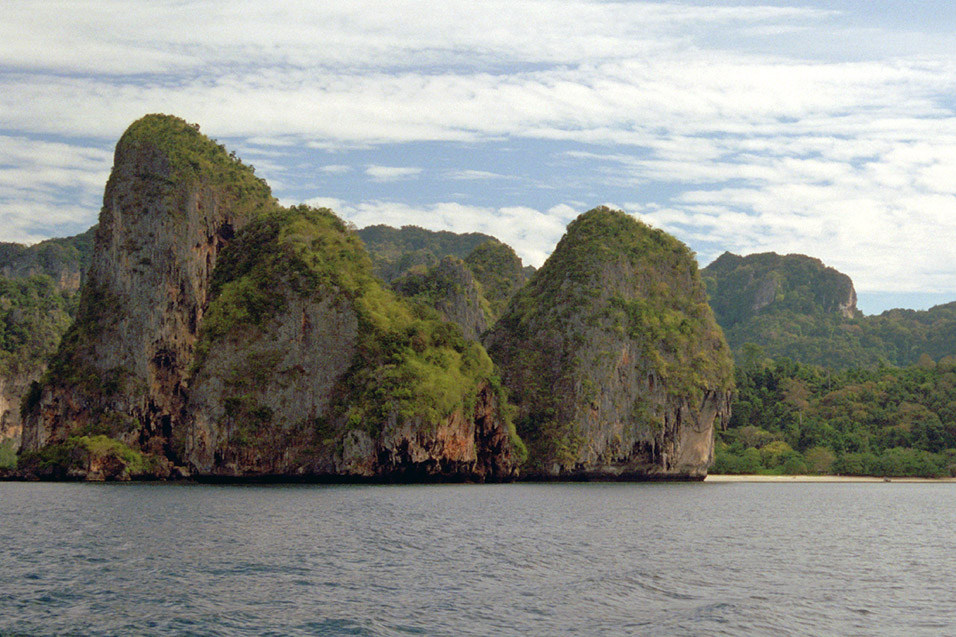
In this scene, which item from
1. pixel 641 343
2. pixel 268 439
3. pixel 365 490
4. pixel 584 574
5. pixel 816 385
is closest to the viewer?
pixel 584 574

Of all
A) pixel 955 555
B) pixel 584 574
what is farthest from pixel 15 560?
pixel 955 555

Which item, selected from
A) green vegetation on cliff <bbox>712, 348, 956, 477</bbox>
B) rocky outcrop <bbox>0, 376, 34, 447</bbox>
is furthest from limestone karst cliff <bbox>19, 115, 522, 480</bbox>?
green vegetation on cliff <bbox>712, 348, 956, 477</bbox>

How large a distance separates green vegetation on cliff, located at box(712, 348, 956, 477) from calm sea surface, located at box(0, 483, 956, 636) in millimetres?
73905

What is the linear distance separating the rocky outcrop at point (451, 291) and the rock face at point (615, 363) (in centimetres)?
1789

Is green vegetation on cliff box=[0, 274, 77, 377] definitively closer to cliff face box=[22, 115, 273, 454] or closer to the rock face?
cliff face box=[22, 115, 273, 454]

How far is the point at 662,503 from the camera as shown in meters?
73.9

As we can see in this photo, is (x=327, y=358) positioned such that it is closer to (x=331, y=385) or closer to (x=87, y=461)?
(x=331, y=385)

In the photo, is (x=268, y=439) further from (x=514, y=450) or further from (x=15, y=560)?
(x=15, y=560)

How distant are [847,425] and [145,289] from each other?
105209mm

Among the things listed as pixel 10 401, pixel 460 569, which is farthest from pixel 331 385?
pixel 10 401

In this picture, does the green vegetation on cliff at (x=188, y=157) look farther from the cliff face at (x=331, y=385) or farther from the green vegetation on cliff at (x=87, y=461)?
the green vegetation on cliff at (x=87, y=461)

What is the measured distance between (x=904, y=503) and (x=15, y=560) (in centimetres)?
7295

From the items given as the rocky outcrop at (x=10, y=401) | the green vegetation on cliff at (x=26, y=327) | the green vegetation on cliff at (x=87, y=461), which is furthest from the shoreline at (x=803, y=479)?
the green vegetation on cliff at (x=26, y=327)

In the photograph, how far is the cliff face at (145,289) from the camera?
114375mm
